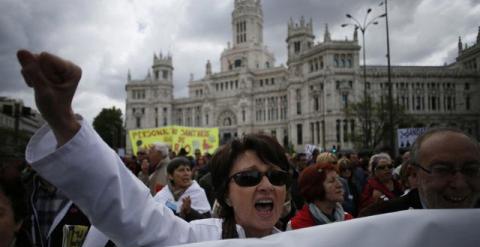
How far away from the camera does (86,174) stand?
3.88 ft

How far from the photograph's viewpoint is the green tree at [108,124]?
6497cm

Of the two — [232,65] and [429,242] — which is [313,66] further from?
[429,242]

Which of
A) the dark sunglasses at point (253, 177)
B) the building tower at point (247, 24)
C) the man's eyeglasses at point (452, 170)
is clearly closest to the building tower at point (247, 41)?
the building tower at point (247, 24)

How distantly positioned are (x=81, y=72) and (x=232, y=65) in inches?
3102

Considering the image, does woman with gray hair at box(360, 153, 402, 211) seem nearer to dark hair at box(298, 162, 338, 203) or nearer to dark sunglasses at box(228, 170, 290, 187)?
dark hair at box(298, 162, 338, 203)

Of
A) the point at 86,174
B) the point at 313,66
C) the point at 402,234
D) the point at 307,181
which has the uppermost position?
the point at 313,66

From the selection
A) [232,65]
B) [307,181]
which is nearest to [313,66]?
[232,65]

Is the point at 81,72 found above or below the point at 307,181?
above

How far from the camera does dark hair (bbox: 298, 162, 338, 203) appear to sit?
385cm

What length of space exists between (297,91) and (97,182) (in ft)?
197

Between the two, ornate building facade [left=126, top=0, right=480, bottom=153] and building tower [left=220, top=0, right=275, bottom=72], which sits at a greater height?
building tower [left=220, top=0, right=275, bottom=72]

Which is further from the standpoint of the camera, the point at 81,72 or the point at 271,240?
the point at 81,72

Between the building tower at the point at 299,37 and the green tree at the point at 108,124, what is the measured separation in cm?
3371

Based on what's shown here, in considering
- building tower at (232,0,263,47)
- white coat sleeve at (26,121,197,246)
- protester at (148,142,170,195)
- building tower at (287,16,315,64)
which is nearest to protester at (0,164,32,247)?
white coat sleeve at (26,121,197,246)
